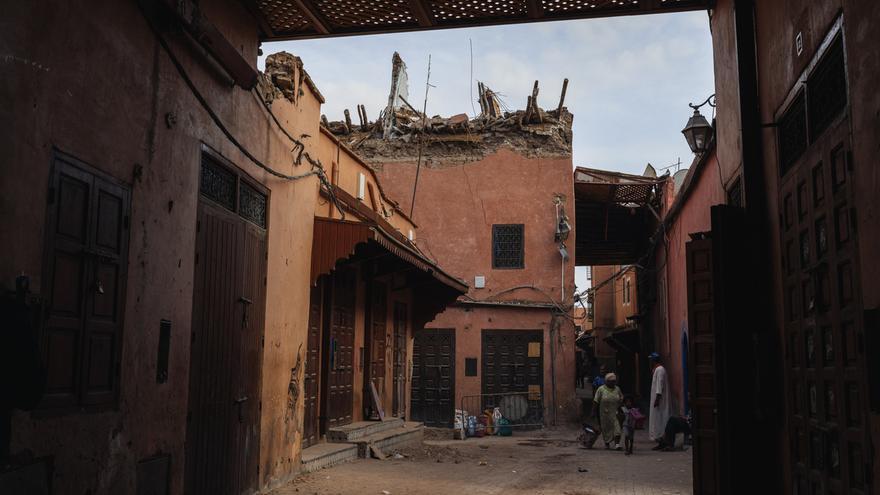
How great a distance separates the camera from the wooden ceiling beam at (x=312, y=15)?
775cm

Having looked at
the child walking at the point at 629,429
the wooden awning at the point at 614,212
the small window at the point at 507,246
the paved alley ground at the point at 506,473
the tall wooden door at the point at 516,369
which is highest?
the wooden awning at the point at 614,212

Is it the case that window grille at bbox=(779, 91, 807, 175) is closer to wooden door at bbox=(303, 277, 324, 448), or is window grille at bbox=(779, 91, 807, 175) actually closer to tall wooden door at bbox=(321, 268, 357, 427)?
wooden door at bbox=(303, 277, 324, 448)

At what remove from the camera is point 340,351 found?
13367 mm

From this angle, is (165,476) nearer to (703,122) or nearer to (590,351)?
(703,122)

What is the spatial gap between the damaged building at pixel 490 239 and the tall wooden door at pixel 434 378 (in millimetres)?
29

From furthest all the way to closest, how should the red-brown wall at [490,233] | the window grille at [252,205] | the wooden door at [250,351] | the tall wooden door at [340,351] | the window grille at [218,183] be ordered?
the red-brown wall at [490,233], the tall wooden door at [340,351], the window grille at [252,205], the wooden door at [250,351], the window grille at [218,183]

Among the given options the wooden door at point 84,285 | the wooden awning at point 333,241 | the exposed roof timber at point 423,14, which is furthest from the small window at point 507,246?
the wooden door at point 84,285

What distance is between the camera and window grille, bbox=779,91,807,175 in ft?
19.8

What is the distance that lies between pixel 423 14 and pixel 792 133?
373cm

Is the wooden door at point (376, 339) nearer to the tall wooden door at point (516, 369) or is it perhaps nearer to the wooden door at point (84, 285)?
the tall wooden door at point (516, 369)

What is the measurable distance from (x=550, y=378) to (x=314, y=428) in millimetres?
11184

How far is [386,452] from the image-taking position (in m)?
13.2

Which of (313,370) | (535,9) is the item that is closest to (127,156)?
(535,9)

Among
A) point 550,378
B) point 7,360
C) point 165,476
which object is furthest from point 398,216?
point 7,360
